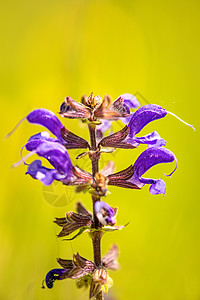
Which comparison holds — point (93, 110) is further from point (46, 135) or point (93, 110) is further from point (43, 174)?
point (43, 174)

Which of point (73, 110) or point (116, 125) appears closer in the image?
point (73, 110)

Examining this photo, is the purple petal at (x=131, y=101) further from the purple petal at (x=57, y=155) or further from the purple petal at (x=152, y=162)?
the purple petal at (x=57, y=155)

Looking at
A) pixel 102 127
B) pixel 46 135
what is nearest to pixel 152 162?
pixel 102 127

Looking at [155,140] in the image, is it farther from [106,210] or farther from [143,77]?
[143,77]

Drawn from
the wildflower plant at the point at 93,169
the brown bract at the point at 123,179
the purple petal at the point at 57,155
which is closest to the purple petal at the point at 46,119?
the wildflower plant at the point at 93,169

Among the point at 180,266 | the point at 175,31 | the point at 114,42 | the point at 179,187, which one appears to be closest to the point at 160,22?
the point at 175,31

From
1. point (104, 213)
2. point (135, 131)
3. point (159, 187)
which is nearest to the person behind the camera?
point (104, 213)
